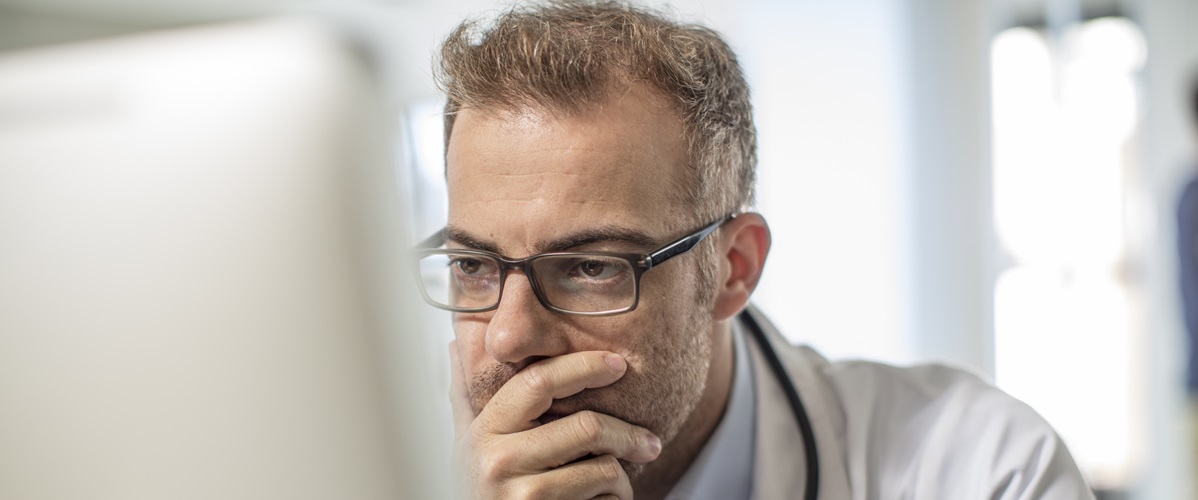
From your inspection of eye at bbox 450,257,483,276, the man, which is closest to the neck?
the man

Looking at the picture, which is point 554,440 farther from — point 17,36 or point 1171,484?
point 1171,484

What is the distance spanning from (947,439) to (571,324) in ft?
1.97

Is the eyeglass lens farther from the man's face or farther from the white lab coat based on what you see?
the white lab coat

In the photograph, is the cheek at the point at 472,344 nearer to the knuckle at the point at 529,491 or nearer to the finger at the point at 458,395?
the finger at the point at 458,395

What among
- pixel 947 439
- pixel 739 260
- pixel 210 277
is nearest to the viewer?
pixel 210 277

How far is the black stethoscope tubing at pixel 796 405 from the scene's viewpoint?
4.19 ft

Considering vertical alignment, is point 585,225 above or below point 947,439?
above

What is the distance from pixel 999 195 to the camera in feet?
11.8

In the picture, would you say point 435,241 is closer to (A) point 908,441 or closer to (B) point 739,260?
(B) point 739,260

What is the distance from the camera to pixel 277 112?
0.43 meters

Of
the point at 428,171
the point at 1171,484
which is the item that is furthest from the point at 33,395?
the point at 1171,484

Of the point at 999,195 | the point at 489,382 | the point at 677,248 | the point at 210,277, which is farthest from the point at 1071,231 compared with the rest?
the point at 210,277

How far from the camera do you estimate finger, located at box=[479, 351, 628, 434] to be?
1132 millimetres

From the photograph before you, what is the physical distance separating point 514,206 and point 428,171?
4.44 feet
